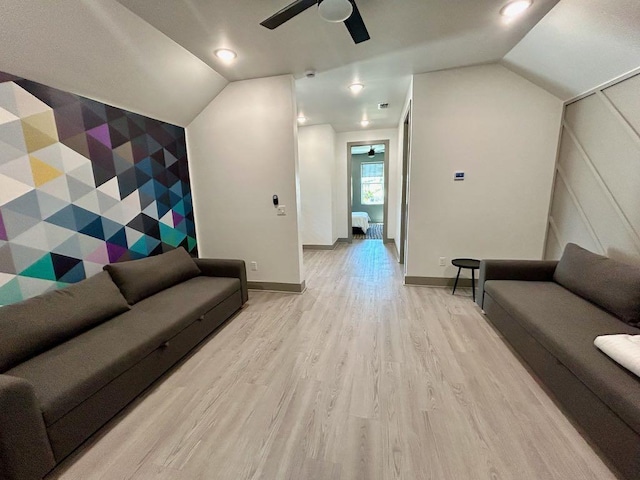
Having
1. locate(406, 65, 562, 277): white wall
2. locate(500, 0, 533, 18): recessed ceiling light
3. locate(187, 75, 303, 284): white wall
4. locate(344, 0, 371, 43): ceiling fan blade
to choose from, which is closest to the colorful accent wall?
locate(187, 75, 303, 284): white wall

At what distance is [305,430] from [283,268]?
223cm

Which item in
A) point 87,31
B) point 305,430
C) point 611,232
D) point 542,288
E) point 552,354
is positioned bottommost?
point 305,430

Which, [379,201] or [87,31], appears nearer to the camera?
[87,31]

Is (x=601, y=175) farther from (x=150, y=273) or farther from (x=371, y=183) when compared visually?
(x=371, y=183)

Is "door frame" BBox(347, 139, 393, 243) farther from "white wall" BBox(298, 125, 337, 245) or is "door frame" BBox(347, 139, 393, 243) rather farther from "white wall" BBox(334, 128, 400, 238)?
"white wall" BBox(298, 125, 337, 245)

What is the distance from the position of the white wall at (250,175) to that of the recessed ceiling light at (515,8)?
212cm

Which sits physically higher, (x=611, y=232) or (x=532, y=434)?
(x=611, y=232)

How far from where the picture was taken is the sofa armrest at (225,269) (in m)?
3.08

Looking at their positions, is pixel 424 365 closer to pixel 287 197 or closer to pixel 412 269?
pixel 412 269

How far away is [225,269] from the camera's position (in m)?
3.09

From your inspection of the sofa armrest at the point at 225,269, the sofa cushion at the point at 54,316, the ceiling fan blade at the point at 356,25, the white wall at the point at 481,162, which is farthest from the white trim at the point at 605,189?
the sofa cushion at the point at 54,316

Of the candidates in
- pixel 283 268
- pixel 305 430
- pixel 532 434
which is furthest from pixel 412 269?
pixel 305 430

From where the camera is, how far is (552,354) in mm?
1737

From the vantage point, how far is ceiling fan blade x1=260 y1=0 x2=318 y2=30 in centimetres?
170
